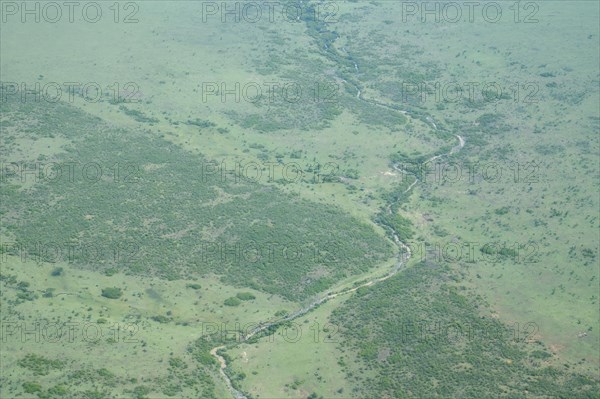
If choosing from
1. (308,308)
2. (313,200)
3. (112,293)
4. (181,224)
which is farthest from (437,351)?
(181,224)

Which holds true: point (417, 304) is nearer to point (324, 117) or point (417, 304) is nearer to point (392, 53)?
point (324, 117)

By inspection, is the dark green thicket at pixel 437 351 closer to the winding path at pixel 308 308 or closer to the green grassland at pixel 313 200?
the green grassland at pixel 313 200

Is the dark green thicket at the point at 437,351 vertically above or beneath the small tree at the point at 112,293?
beneath

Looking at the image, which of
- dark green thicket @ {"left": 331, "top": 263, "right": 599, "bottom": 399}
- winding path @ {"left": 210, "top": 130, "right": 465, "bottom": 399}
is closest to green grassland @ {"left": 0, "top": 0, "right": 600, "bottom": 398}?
dark green thicket @ {"left": 331, "top": 263, "right": 599, "bottom": 399}

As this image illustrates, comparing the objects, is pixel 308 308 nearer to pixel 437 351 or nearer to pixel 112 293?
pixel 437 351

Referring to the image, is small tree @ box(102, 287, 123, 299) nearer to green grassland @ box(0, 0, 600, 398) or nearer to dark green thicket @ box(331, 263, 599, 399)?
green grassland @ box(0, 0, 600, 398)

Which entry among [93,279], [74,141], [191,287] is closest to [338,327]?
[191,287]

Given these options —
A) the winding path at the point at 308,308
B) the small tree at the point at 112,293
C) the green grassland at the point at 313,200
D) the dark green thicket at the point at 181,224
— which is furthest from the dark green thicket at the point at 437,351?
the small tree at the point at 112,293

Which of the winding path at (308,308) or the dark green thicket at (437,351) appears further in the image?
the winding path at (308,308)

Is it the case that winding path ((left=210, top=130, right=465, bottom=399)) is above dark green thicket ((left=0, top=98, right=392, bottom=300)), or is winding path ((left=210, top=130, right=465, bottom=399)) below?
below

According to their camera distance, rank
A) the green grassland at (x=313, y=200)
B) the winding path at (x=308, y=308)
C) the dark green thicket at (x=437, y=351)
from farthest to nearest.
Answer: the green grassland at (x=313, y=200) < the winding path at (x=308, y=308) < the dark green thicket at (x=437, y=351)

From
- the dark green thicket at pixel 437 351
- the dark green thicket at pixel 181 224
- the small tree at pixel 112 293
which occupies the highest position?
the dark green thicket at pixel 181 224
